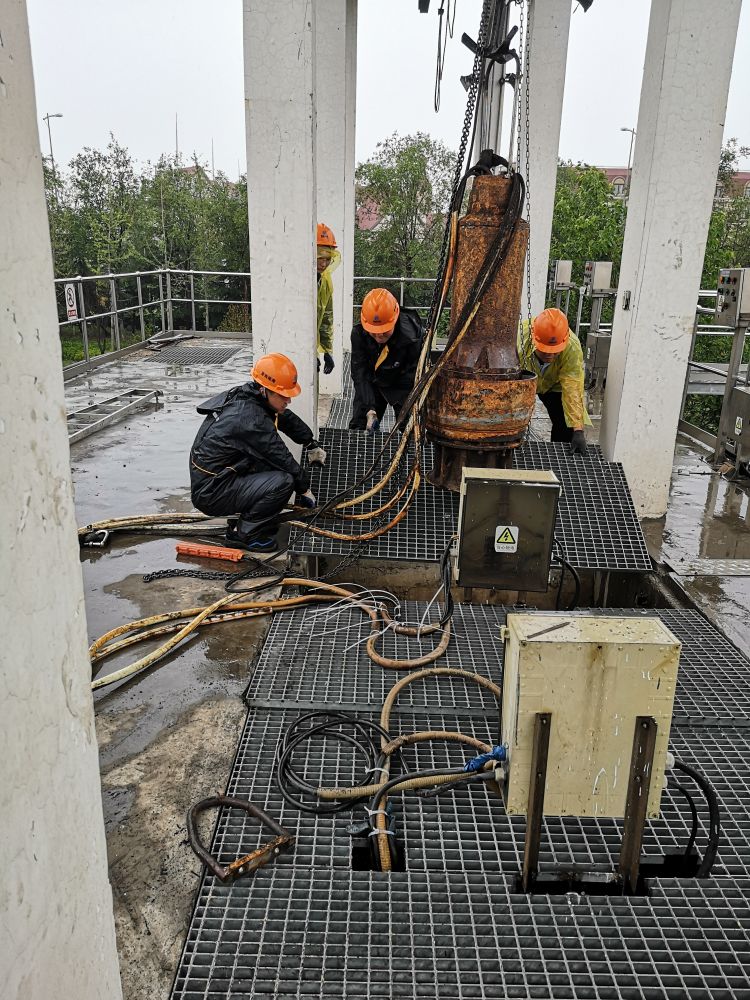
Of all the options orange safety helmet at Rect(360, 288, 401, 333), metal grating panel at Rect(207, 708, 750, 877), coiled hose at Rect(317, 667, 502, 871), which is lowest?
metal grating panel at Rect(207, 708, 750, 877)

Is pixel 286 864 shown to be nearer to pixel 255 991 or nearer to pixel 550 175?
pixel 255 991

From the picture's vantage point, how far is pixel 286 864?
94.5 inches

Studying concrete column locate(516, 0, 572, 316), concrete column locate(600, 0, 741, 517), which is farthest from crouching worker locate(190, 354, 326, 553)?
concrete column locate(516, 0, 572, 316)

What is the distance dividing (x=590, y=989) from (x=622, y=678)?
83 cm

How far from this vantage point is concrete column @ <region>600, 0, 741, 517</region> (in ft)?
16.1

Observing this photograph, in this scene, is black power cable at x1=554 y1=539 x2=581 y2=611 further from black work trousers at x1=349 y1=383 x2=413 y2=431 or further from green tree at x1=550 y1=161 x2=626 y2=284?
green tree at x1=550 y1=161 x2=626 y2=284

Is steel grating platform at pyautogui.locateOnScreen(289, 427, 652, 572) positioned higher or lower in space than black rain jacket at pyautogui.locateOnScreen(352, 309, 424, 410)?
lower

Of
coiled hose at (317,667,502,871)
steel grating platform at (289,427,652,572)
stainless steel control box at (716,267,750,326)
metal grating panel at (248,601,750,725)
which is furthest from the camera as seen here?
stainless steel control box at (716,267,750,326)

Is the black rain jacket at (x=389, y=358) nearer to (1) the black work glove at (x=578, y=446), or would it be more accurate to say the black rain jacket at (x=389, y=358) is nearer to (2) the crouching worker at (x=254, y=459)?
(2) the crouching worker at (x=254, y=459)

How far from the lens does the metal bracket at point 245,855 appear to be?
233 cm

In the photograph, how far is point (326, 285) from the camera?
305 inches

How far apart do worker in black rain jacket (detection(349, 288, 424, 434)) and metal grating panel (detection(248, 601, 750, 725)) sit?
2.11 metres

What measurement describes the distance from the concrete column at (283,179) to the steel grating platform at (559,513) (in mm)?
571

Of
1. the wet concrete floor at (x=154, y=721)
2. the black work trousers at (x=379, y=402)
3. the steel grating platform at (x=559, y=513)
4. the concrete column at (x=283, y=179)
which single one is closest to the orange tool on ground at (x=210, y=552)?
the wet concrete floor at (x=154, y=721)
